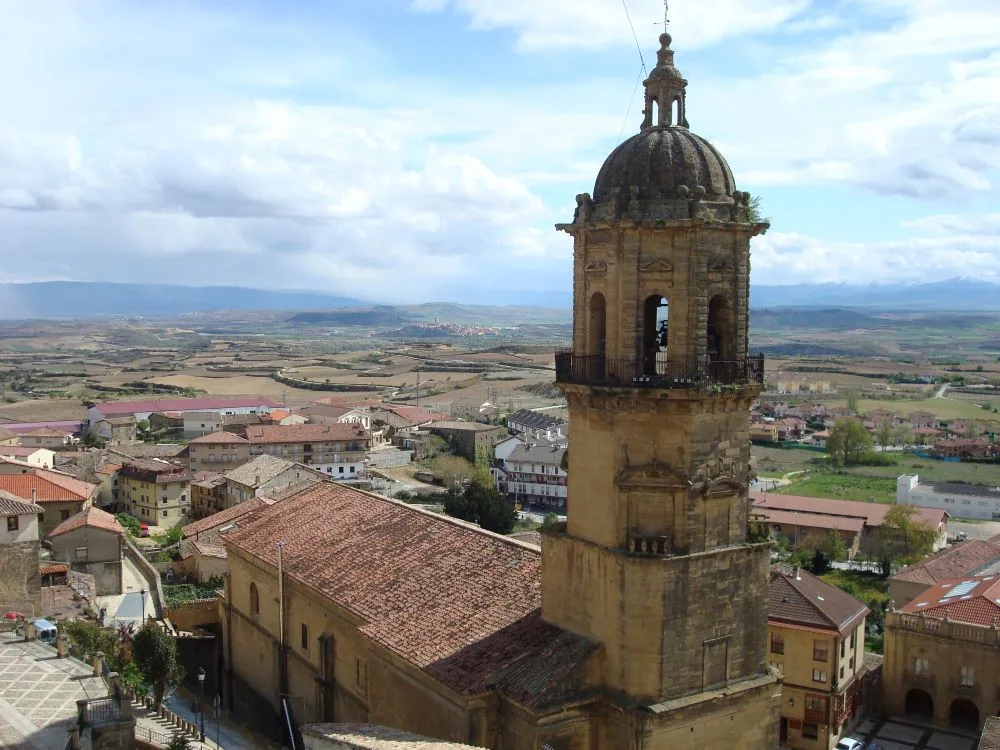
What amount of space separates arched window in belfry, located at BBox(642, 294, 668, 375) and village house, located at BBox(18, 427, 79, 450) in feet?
285

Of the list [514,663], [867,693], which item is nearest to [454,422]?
[867,693]

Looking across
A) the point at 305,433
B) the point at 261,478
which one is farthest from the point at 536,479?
the point at 261,478

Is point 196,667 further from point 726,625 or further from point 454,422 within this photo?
point 454,422

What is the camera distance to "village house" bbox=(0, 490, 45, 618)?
3788 cm

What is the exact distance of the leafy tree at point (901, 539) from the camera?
65.2 m

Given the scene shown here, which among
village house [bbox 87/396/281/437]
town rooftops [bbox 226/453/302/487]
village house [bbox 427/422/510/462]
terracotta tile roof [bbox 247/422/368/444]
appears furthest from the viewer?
village house [bbox 87/396/281/437]

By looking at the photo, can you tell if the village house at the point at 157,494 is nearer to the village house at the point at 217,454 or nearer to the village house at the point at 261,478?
the village house at the point at 261,478

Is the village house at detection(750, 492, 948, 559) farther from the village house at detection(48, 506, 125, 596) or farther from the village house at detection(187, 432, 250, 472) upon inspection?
the village house at detection(187, 432, 250, 472)

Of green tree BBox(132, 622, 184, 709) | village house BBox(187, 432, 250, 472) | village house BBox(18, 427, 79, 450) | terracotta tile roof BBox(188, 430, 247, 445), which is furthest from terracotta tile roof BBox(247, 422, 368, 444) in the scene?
green tree BBox(132, 622, 184, 709)

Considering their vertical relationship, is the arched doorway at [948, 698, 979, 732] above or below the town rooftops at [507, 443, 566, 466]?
below

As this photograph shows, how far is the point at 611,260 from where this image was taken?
18.8 meters

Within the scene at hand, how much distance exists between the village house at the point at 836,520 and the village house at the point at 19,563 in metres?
46.4

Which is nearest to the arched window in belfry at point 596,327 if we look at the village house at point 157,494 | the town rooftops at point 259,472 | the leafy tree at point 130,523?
the town rooftops at point 259,472

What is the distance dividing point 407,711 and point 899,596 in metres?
35.9
